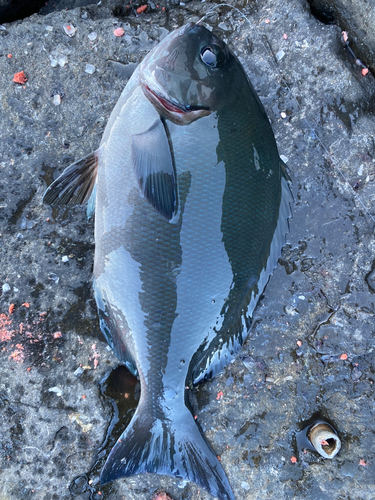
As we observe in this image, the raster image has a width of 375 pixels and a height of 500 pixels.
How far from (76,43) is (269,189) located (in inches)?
67.2

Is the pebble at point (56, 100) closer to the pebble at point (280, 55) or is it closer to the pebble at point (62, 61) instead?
the pebble at point (62, 61)

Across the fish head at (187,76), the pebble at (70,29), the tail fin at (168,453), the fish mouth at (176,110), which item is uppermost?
the fish head at (187,76)

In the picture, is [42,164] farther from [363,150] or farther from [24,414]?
[363,150]

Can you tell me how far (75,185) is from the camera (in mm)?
2141

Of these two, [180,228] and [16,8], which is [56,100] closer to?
[16,8]

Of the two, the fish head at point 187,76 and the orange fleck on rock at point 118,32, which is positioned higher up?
the fish head at point 187,76

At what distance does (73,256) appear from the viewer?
7.63 feet

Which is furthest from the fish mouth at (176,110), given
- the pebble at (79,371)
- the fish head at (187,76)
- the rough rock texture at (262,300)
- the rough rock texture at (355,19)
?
the pebble at (79,371)

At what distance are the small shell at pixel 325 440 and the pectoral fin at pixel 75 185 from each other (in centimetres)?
214

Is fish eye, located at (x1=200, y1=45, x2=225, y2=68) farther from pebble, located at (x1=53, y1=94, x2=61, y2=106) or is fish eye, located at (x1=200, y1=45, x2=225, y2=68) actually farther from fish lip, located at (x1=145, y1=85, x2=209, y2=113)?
pebble, located at (x1=53, y1=94, x2=61, y2=106)

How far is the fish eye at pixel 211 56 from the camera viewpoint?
72.0 inches

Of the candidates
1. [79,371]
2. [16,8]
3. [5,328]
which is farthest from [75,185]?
[16,8]

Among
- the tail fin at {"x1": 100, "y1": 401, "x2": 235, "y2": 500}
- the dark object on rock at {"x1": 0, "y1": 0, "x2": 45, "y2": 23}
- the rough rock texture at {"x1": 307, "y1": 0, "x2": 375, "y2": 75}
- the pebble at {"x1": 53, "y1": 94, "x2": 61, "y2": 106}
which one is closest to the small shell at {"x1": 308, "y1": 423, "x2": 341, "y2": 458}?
the tail fin at {"x1": 100, "y1": 401, "x2": 235, "y2": 500}

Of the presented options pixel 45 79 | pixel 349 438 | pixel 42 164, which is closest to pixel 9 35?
pixel 45 79
